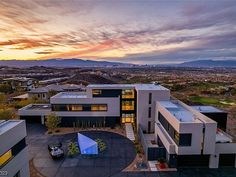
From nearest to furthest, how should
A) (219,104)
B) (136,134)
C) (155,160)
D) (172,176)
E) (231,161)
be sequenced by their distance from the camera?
1. (172,176)
2. (231,161)
3. (155,160)
4. (136,134)
5. (219,104)

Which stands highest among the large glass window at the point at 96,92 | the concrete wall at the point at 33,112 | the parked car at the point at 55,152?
the large glass window at the point at 96,92

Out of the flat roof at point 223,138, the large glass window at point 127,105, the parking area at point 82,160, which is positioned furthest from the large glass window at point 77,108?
the flat roof at point 223,138

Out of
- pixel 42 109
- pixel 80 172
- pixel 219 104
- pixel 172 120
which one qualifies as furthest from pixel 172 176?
pixel 219 104

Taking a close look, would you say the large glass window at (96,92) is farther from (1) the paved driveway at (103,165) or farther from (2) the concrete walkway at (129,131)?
(1) the paved driveway at (103,165)

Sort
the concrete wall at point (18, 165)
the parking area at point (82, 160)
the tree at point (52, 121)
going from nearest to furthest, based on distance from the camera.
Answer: the concrete wall at point (18, 165) < the parking area at point (82, 160) < the tree at point (52, 121)

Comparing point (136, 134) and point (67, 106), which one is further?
point (67, 106)

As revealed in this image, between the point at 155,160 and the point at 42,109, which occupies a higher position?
the point at 42,109

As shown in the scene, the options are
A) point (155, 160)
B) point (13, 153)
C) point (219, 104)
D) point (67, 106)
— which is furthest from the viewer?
point (219, 104)

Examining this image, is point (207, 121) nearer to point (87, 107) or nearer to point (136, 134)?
point (136, 134)
